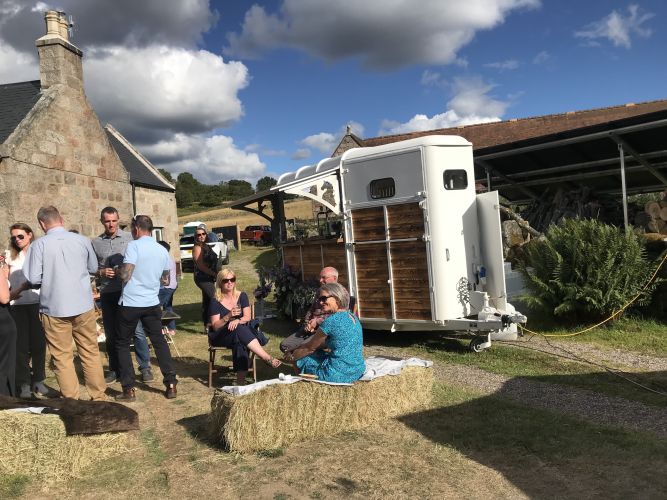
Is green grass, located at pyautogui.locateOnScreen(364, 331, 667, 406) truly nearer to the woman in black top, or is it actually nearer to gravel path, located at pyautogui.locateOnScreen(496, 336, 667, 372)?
gravel path, located at pyautogui.locateOnScreen(496, 336, 667, 372)

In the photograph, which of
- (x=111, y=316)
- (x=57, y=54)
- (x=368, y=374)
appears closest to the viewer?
(x=368, y=374)

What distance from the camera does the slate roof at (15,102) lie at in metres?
10.4

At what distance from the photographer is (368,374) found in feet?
16.1

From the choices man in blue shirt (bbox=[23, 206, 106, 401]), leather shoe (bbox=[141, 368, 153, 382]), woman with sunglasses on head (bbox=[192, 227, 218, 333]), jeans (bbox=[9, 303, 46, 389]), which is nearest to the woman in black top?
man in blue shirt (bbox=[23, 206, 106, 401])

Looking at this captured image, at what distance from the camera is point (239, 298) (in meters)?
6.29

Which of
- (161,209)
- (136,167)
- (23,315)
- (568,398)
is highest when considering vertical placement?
(136,167)

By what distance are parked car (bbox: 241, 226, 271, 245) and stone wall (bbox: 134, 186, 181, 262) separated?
44.5 ft

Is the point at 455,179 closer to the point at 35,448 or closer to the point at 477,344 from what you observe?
the point at 477,344

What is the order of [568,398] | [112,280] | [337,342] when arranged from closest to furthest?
[337,342], [568,398], [112,280]

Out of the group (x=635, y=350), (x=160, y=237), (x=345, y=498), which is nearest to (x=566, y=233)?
(x=635, y=350)

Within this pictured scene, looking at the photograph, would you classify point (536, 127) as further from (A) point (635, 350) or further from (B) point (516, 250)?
(A) point (635, 350)

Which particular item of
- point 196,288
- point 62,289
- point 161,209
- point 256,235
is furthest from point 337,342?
point 256,235

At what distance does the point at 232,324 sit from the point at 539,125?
22.8 m

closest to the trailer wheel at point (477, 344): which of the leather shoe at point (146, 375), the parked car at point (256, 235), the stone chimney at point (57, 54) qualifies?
the leather shoe at point (146, 375)
